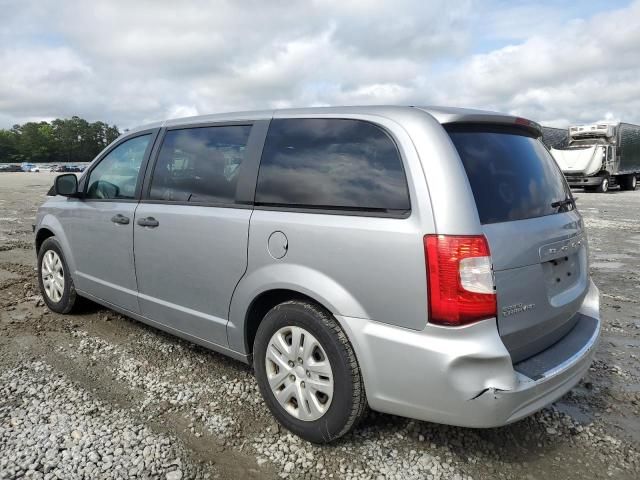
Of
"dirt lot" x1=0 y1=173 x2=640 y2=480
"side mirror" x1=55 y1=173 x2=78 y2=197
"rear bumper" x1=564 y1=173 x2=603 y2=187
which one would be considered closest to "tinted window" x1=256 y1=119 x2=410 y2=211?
"dirt lot" x1=0 y1=173 x2=640 y2=480

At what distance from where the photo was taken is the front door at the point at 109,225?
3806 mm

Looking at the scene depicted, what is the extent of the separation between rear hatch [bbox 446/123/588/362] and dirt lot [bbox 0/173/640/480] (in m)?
0.61

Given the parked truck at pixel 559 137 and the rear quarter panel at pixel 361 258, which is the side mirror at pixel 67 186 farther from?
the parked truck at pixel 559 137

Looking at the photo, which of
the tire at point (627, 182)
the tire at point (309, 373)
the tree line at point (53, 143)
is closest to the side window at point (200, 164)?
the tire at point (309, 373)

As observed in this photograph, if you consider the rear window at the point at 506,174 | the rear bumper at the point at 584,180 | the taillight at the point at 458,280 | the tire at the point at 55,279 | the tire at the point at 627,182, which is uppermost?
Answer: the rear window at the point at 506,174

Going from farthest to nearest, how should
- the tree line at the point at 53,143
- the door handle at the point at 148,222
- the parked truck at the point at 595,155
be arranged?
1. the tree line at the point at 53,143
2. the parked truck at the point at 595,155
3. the door handle at the point at 148,222

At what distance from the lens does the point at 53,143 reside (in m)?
135

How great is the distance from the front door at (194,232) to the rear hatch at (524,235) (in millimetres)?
1322

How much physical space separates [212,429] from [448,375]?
1426 millimetres

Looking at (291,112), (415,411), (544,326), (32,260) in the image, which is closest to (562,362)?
(544,326)

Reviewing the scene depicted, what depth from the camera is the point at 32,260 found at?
23.4 feet

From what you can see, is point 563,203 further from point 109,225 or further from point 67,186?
point 67,186

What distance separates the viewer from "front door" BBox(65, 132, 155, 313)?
12.5ft

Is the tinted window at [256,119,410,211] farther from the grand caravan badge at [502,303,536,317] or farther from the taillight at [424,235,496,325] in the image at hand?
the grand caravan badge at [502,303,536,317]
